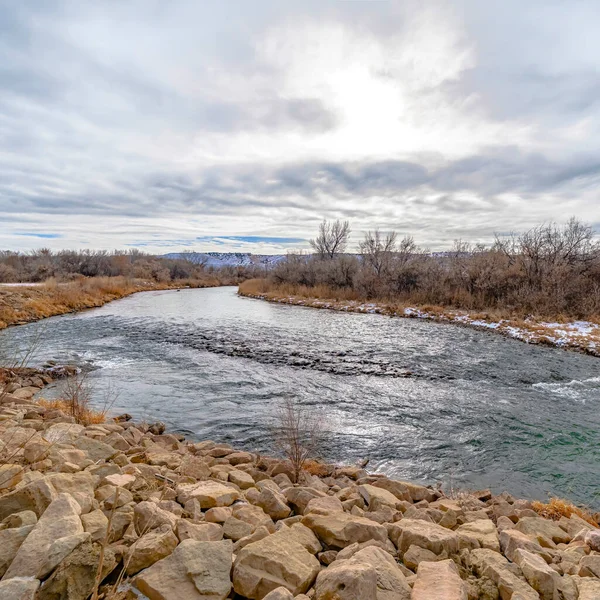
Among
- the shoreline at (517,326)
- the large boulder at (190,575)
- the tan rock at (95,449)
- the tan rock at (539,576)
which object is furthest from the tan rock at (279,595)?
the shoreline at (517,326)

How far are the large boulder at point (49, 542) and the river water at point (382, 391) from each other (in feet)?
13.2

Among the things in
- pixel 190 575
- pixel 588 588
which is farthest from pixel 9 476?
pixel 588 588

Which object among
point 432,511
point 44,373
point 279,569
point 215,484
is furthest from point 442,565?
point 44,373

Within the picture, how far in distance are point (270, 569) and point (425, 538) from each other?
1273 mm

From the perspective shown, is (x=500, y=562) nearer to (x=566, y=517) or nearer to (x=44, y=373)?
(x=566, y=517)

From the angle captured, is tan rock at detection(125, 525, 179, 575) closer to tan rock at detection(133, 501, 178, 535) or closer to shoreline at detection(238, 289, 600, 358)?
tan rock at detection(133, 501, 178, 535)

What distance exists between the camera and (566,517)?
170 inches

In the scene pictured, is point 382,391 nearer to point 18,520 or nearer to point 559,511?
point 559,511

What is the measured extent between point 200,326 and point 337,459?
13661 millimetres

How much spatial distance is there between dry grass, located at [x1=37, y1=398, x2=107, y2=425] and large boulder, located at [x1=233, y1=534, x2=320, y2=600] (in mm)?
4890

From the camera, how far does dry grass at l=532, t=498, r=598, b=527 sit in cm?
433

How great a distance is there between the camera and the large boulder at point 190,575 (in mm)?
2182

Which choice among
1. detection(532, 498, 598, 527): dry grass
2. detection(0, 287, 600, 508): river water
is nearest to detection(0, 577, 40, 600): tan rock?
detection(0, 287, 600, 508): river water

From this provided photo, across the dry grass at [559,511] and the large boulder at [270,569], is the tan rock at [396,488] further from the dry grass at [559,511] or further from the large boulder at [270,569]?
the large boulder at [270,569]
